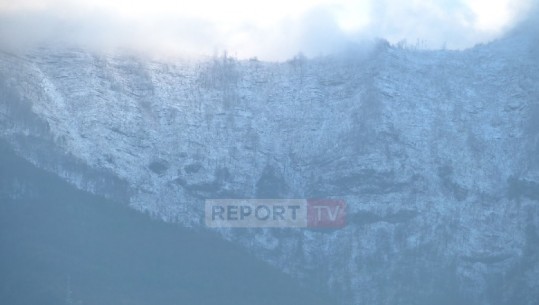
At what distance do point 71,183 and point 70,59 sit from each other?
20.1 m

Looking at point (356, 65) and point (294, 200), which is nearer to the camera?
point (294, 200)

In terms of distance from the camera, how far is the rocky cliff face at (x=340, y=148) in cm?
12100

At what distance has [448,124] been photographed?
133 metres

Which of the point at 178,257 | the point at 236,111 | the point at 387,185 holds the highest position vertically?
the point at 236,111

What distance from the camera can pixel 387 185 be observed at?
12712cm

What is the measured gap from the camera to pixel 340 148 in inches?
5133

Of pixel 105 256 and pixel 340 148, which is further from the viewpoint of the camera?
pixel 340 148

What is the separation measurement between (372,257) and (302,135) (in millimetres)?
18891

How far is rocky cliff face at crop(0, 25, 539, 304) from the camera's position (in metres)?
121

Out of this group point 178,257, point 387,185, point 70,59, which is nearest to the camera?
point 178,257

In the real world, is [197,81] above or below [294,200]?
above

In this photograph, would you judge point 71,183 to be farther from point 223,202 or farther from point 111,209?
point 223,202

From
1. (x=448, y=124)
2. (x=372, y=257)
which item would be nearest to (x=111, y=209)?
(x=372, y=257)

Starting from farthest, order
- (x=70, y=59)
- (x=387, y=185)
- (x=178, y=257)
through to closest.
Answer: (x=70, y=59) → (x=387, y=185) → (x=178, y=257)
